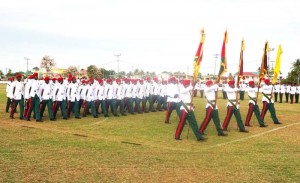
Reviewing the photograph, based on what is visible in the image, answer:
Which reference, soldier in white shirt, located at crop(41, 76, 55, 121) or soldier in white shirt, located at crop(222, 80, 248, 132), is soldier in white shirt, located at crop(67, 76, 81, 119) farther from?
→ soldier in white shirt, located at crop(222, 80, 248, 132)

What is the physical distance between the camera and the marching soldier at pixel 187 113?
11.3m

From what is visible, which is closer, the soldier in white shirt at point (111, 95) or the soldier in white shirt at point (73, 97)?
the soldier in white shirt at point (73, 97)

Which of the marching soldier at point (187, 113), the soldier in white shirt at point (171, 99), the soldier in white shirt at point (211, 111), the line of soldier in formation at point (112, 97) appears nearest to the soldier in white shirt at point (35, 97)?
the line of soldier in formation at point (112, 97)

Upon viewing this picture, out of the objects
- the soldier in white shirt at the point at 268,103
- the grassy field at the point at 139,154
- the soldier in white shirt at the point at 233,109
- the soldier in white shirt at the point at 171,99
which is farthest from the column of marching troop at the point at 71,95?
the soldier in white shirt at the point at 268,103

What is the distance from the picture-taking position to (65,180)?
6.57m

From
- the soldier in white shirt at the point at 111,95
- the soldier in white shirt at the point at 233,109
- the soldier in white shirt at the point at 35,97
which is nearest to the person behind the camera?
the soldier in white shirt at the point at 233,109

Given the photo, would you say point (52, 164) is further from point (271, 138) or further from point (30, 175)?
point (271, 138)

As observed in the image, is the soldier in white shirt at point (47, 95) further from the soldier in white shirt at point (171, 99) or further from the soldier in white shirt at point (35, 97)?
the soldier in white shirt at point (171, 99)

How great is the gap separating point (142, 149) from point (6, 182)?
12.9 feet

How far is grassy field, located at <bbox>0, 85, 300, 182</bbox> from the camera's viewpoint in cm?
700

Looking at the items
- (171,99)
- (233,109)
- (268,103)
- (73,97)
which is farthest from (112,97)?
(268,103)

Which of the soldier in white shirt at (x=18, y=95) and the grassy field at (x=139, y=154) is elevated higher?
the soldier in white shirt at (x=18, y=95)

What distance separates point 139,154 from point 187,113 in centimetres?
303

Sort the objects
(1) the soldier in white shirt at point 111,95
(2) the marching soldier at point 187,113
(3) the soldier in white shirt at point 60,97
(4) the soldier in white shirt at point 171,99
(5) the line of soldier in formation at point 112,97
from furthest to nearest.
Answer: (1) the soldier in white shirt at point 111,95 < (3) the soldier in white shirt at point 60,97 < (4) the soldier in white shirt at point 171,99 < (5) the line of soldier in formation at point 112,97 < (2) the marching soldier at point 187,113
